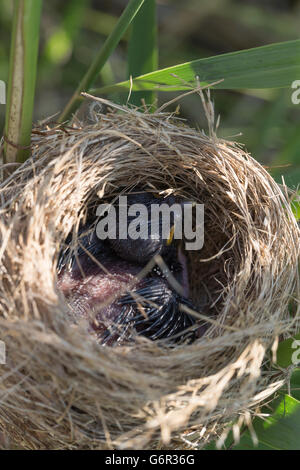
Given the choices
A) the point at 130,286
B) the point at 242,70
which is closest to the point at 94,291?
the point at 130,286

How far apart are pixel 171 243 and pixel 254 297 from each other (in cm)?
32

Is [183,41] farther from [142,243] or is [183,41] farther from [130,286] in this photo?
[130,286]

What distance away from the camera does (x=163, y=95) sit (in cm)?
214

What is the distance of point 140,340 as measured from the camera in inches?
41.7

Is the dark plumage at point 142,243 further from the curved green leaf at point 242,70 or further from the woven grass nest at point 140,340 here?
the curved green leaf at point 242,70

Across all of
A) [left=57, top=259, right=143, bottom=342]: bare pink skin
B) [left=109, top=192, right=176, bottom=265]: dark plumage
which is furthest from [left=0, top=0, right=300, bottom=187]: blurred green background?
[left=57, top=259, right=143, bottom=342]: bare pink skin

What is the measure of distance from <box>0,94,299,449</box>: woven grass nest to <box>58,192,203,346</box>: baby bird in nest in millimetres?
124

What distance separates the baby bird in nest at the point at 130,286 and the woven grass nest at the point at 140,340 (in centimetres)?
12

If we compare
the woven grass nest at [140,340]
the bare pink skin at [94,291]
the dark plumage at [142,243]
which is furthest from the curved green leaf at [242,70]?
the bare pink skin at [94,291]

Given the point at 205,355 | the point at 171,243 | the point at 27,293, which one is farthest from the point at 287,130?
the point at 27,293

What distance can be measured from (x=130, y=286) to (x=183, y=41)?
132 cm
